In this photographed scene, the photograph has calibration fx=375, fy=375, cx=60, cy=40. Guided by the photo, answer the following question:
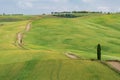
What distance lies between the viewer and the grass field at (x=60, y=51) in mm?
45075

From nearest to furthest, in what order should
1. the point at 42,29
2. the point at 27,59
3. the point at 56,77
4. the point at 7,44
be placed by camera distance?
the point at 56,77 < the point at 27,59 < the point at 7,44 < the point at 42,29

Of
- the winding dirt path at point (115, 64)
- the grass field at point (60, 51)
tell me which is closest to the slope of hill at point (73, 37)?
the grass field at point (60, 51)


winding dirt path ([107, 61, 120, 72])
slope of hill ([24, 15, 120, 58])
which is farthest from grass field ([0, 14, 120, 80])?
winding dirt path ([107, 61, 120, 72])

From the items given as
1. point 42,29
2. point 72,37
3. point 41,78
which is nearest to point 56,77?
point 41,78

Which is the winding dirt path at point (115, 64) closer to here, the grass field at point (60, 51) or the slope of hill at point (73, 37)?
the grass field at point (60, 51)

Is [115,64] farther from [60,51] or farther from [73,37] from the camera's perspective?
[73,37]

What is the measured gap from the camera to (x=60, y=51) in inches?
2596

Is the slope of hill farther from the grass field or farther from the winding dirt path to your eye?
the winding dirt path

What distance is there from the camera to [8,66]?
50.6m

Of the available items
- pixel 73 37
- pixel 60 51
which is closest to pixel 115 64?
pixel 60 51

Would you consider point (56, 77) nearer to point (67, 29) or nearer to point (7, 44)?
point (7, 44)

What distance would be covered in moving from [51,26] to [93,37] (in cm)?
1814

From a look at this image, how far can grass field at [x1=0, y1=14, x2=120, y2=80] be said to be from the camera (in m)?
45.1

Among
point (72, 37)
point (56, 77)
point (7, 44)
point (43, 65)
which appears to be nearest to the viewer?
point (56, 77)
